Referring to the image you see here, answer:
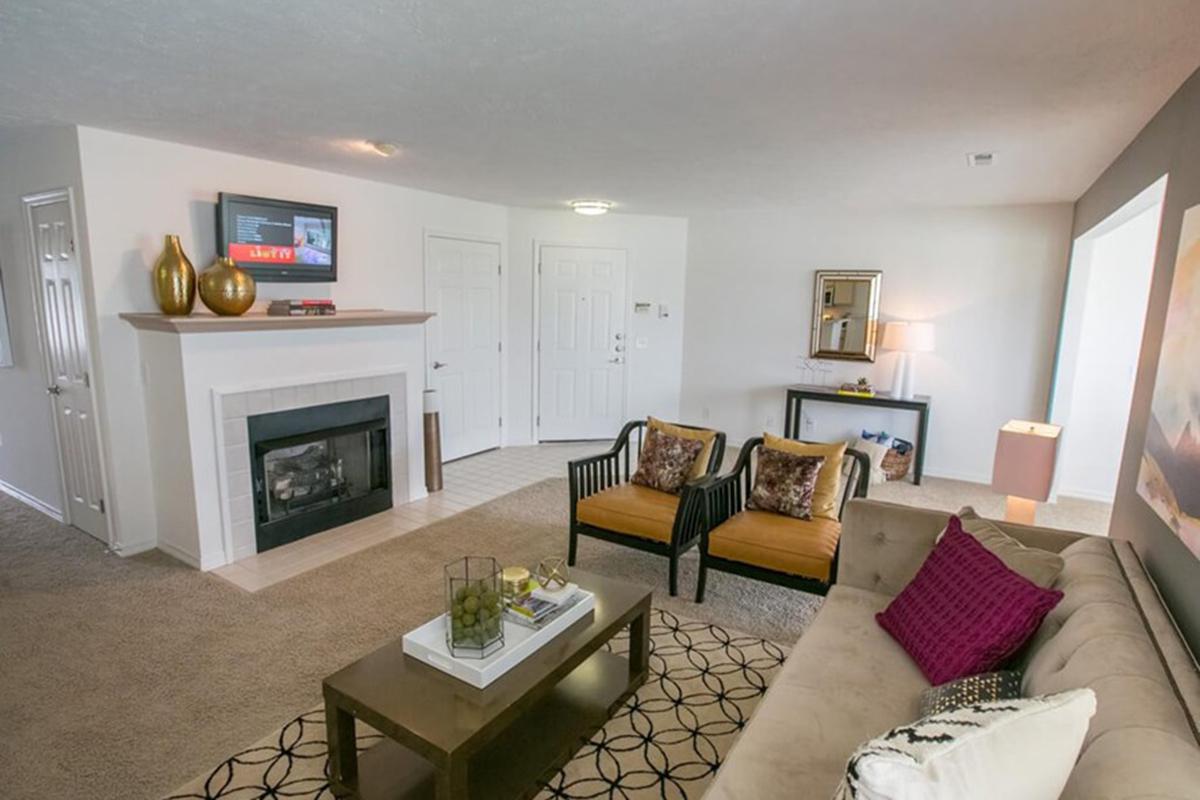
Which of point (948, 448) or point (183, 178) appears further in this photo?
point (948, 448)

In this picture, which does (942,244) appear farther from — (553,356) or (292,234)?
(292,234)

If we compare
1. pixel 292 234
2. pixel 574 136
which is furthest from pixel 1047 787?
pixel 292 234

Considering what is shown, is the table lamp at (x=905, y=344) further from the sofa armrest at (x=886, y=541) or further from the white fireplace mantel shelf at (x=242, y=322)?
the white fireplace mantel shelf at (x=242, y=322)

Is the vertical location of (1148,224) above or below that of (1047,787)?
above

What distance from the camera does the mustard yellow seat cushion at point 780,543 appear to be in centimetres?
293

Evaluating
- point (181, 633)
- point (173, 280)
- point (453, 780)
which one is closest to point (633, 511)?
point (453, 780)

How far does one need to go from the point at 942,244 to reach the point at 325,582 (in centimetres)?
531

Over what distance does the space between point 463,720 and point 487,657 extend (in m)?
0.23

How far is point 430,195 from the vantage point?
535 cm

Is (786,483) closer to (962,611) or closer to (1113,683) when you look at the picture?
(962,611)

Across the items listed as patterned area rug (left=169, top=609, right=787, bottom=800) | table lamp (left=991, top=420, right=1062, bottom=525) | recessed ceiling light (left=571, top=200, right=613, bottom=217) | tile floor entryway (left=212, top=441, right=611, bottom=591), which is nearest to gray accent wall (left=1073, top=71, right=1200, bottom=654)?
table lamp (left=991, top=420, right=1062, bottom=525)

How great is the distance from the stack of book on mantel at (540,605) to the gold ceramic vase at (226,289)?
2.51 metres

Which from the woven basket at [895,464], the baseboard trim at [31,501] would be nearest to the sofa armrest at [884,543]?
the woven basket at [895,464]

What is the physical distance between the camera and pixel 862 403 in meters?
5.69
